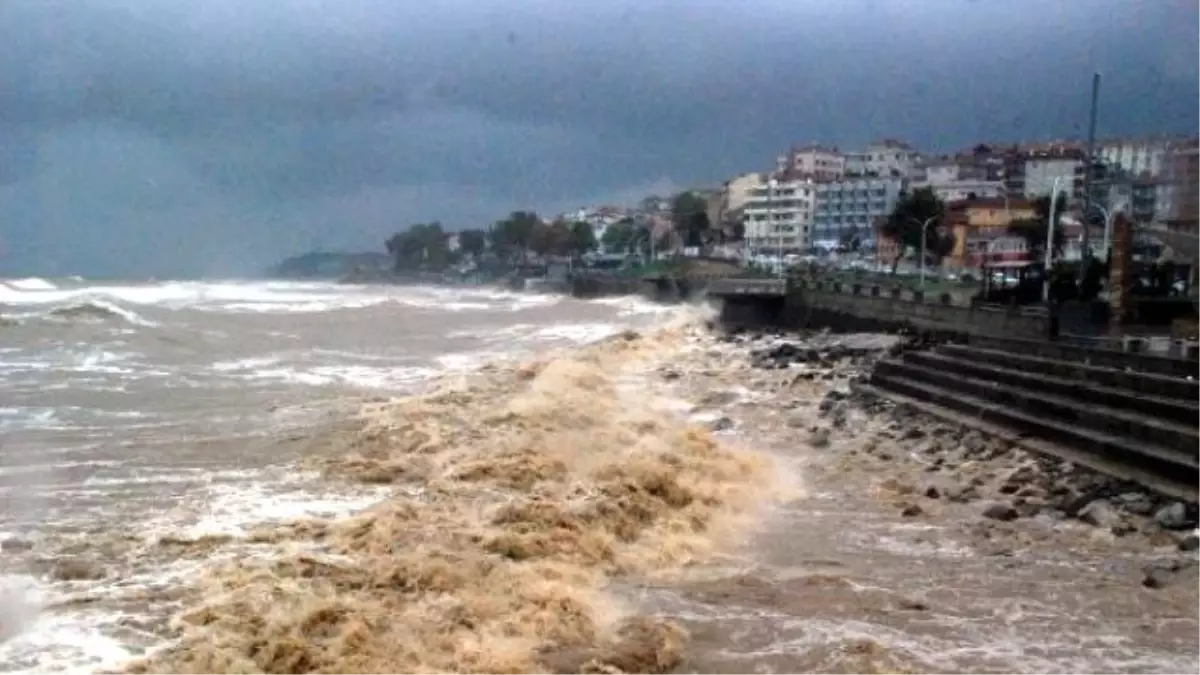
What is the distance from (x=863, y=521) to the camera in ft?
31.6

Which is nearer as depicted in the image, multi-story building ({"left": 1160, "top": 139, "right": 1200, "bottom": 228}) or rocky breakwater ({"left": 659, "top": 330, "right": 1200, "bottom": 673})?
rocky breakwater ({"left": 659, "top": 330, "right": 1200, "bottom": 673})

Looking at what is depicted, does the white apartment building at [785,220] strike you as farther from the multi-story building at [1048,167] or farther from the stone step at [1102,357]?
the stone step at [1102,357]

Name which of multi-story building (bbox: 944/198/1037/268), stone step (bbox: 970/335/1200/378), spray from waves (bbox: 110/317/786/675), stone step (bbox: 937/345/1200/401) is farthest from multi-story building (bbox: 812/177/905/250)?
spray from waves (bbox: 110/317/786/675)

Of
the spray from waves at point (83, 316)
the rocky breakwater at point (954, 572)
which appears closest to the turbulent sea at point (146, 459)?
the rocky breakwater at point (954, 572)

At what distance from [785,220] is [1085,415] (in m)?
116

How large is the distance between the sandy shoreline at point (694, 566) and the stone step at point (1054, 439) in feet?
1.00

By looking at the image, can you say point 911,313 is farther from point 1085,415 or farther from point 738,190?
point 738,190

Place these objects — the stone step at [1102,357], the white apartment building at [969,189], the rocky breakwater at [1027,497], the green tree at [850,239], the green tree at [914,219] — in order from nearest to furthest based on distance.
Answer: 1. the rocky breakwater at [1027,497]
2. the stone step at [1102,357]
3. the green tree at [914,219]
4. the green tree at [850,239]
5. the white apartment building at [969,189]

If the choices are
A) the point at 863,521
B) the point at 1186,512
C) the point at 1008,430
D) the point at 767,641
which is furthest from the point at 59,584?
the point at 1008,430

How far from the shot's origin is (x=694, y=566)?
317 inches

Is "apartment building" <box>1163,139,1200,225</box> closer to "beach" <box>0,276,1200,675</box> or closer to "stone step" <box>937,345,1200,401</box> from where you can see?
"stone step" <box>937,345,1200,401</box>

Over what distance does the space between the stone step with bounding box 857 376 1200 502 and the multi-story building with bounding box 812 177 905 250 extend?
352ft

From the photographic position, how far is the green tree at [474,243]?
169 metres

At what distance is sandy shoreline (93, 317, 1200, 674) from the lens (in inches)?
239
